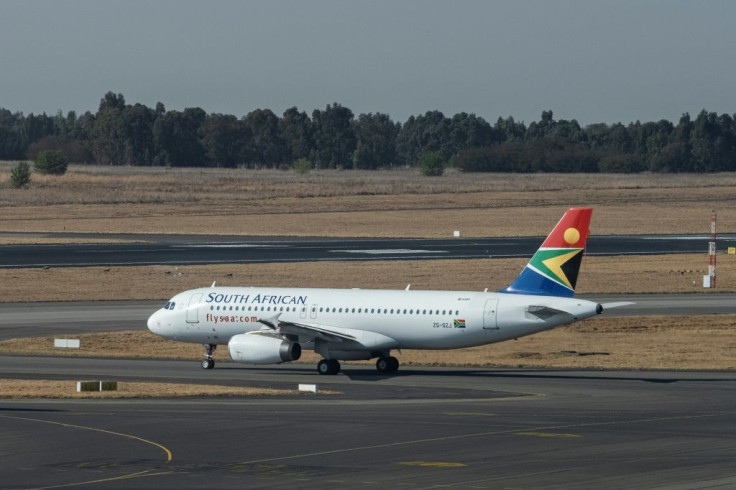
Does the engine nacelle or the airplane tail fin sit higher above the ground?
the airplane tail fin

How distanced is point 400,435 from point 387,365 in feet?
62.4

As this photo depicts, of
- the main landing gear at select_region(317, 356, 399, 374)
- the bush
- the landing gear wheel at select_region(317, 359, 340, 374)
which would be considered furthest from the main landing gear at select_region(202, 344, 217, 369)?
the bush

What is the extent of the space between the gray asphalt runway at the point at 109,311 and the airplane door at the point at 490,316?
21683mm

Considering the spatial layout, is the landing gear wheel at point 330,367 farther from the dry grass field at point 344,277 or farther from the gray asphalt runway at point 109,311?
the dry grass field at point 344,277

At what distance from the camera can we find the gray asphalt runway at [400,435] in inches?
1225

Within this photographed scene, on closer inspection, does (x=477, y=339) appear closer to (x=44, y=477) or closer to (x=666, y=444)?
(x=666, y=444)

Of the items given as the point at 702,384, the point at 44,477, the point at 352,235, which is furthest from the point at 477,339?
the point at 352,235

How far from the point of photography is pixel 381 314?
186 feet

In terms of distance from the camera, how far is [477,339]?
5534 centimetres

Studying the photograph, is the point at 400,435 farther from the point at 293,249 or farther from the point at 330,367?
the point at 293,249

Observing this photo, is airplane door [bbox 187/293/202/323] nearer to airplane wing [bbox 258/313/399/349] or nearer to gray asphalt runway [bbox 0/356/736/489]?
airplane wing [bbox 258/313/399/349]

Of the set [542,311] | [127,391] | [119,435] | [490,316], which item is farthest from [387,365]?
[119,435]

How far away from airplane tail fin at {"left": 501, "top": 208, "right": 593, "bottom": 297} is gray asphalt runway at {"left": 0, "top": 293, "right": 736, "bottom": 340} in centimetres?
2094

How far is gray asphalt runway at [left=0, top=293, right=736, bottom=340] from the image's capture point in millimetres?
71938
